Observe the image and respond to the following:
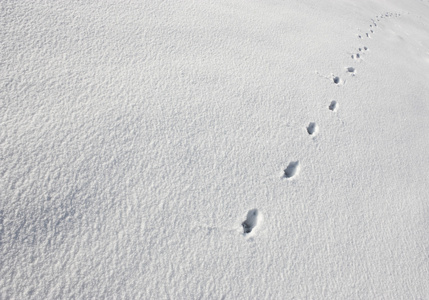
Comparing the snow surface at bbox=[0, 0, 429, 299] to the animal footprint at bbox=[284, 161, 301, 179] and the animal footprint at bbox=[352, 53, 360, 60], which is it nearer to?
the animal footprint at bbox=[284, 161, 301, 179]

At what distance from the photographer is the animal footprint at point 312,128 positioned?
Answer: 1.54 metres

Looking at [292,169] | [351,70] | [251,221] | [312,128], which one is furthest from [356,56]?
[251,221]

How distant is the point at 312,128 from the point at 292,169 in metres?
0.35

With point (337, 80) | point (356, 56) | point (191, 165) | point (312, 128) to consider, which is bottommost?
point (191, 165)

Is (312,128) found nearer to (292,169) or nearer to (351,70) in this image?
(292,169)

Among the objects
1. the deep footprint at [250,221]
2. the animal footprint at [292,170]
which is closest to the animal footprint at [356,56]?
the animal footprint at [292,170]

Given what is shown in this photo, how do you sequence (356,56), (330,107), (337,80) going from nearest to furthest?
(330,107)
(337,80)
(356,56)

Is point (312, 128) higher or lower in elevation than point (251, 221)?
higher

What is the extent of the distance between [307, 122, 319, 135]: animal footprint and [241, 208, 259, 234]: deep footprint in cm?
64

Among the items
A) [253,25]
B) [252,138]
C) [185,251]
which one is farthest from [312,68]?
[185,251]

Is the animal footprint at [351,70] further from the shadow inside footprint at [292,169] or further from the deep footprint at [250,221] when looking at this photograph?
the deep footprint at [250,221]

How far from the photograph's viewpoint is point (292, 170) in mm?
1364

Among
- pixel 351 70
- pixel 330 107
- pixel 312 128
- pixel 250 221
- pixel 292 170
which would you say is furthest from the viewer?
pixel 351 70

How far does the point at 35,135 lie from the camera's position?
41.1 inches
